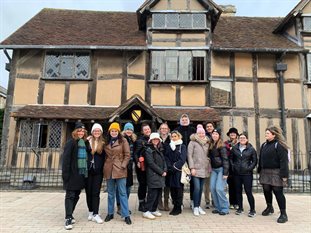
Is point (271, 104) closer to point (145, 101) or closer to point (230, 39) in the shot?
point (230, 39)

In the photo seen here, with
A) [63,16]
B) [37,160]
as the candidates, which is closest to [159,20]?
[63,16]

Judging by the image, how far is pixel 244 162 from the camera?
19.3ft

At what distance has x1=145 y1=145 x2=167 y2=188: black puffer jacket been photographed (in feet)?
17.5

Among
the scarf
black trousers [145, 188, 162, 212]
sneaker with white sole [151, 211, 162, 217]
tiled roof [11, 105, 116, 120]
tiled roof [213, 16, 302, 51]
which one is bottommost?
sneaker with white sole [151, 211, 162, 217]

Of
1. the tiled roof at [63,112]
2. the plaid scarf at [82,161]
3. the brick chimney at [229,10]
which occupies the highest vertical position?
the brick chimney at [229,10]

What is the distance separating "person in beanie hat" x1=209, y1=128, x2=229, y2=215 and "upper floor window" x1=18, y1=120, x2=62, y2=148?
7.69 metres

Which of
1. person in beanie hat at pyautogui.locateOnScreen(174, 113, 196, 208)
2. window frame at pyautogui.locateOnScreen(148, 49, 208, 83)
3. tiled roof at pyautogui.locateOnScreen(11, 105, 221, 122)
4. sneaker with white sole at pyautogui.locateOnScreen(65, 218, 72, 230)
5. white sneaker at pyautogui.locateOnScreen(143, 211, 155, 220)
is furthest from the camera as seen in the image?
window frame at pyautogui.locateOnScreen(148, 49, 208, 83)

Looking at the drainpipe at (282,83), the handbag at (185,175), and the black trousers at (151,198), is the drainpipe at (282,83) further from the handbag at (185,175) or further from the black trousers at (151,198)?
the black trousers at (151,198)

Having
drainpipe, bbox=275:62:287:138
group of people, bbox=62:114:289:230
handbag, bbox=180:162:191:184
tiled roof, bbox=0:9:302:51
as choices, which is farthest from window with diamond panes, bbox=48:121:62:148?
drainpipe, bbox=275:62:287:138

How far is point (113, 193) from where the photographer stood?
528 cm

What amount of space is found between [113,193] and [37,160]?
280 inches

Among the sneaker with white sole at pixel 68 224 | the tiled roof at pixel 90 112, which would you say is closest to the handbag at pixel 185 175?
the sneaker with white sole at pixel 68 224

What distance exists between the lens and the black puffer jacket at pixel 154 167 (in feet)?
17.5

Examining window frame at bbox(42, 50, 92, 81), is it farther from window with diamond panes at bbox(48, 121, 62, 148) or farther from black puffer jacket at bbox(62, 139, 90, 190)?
black puffer jacket at bbox(62, 139, 90, 190)
